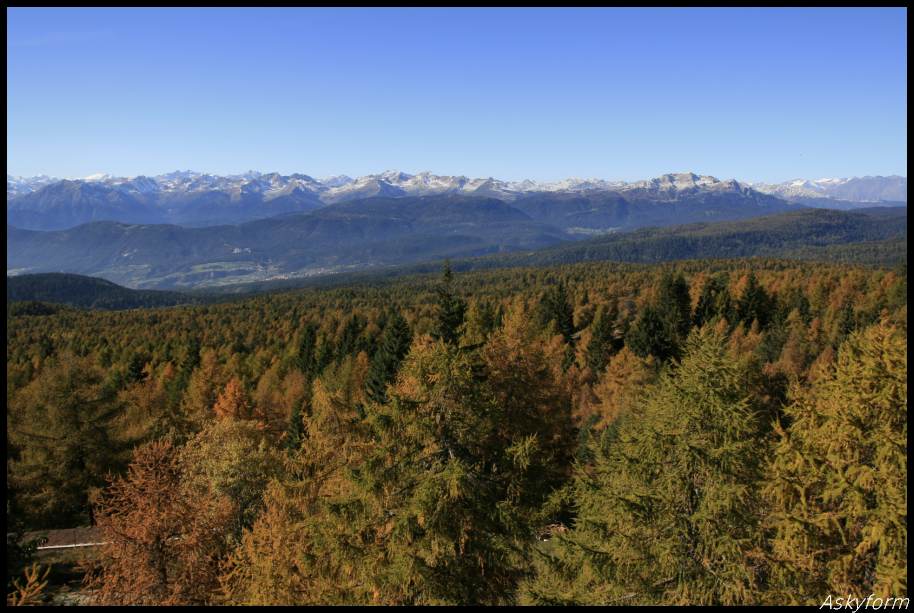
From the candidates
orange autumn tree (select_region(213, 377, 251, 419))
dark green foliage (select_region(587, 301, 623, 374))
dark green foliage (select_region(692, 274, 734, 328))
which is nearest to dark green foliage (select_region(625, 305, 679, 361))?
dark green foliage (select_region(587, 301, 623, 374))

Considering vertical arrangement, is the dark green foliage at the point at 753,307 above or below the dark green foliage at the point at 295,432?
above

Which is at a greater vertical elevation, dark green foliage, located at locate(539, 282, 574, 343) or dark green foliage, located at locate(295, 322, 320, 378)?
dark green foliage, located at locate(539, 282, 574, 343)

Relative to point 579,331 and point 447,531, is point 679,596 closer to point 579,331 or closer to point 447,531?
point 447,531

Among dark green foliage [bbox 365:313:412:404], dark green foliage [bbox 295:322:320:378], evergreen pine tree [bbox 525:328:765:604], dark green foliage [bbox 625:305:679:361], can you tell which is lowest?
dark green foliage [bbox 295:322:320:378]

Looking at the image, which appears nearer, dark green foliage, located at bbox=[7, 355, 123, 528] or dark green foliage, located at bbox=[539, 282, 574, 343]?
dark green foliage, located at bbox=[7, 355, 123, 528]

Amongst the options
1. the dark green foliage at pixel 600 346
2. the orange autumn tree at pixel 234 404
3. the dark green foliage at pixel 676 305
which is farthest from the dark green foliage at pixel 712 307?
the orange autumn tree at pixel 234 404

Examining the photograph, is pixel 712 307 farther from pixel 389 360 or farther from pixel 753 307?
pixel 389 360

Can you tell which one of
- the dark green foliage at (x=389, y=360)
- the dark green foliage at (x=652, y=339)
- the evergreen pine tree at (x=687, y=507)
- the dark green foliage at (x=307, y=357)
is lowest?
the dark green foliage at (x=307, y=357)

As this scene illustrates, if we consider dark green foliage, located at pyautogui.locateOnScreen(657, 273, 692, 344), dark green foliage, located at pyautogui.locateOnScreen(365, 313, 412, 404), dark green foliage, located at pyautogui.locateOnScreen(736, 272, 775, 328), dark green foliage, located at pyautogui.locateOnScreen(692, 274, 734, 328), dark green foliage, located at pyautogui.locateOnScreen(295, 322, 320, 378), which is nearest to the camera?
dark green foliage, located at pyautogui.locateOnScreen(365, 313, 412, 404)

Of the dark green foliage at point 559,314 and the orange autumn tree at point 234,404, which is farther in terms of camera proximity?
the dark green foliage at point 559,314

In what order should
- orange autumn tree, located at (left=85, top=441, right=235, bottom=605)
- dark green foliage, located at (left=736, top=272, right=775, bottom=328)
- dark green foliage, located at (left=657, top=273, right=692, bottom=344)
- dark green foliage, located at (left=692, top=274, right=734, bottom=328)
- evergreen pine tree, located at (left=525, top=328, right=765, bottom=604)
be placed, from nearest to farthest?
evergreen pine tree, located at (left=525, top=328, right=765, bottom=604)
orange autumn tree, located at (left=85, top=441, right=235, bottom=605)
dark green foliage, located at (left=657, top=273, right=692, bottom=344)
dark green foliage, located at (left=692, top=274, right=734, bottom=328)
dark green foliage, located at (left=736, top=272, right=775, bottom=328)

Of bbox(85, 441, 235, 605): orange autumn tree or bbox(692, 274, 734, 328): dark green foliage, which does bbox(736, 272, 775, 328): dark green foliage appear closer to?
bbox(692, 274, 734, 328): dark green foliage

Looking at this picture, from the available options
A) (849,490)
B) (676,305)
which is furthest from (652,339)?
(849,490)

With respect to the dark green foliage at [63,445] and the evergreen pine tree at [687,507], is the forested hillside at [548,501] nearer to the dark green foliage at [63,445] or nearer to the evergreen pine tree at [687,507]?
the evergreen pine tree at [687,507]
